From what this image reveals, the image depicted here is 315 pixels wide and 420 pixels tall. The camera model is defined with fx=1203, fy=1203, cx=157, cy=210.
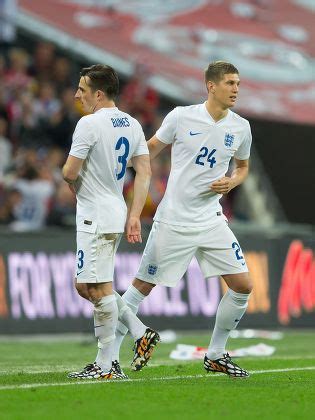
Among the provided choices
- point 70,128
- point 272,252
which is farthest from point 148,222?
point 70,128

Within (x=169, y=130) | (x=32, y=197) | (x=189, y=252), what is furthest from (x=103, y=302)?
(x=32, y=197)

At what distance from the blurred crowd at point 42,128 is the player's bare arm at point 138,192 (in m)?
7.01

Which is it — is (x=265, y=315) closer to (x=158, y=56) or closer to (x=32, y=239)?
(x=32, y=239)

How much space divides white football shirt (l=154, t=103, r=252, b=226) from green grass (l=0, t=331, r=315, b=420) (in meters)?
1.27

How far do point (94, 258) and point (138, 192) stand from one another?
632mm

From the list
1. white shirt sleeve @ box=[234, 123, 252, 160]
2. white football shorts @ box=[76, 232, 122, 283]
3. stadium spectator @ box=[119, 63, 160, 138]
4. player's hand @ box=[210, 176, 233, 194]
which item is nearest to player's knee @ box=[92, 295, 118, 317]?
white football shorts @ box=[76, 232, 122, 283]

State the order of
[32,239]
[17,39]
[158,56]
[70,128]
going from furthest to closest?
1. [158,56]
2. [17,39]
3. [70,128]
4. [32,239]

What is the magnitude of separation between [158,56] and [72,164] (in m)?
14.1

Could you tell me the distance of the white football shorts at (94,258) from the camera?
849cm

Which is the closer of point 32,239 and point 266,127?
point 32,239

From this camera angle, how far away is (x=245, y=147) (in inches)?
371

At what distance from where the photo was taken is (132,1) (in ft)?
74.0

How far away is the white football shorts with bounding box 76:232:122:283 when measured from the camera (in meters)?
8.49

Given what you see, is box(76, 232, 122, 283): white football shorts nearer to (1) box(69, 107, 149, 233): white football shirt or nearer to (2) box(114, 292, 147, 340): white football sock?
(1) box(69, 107, 149, 233): white football shirt
